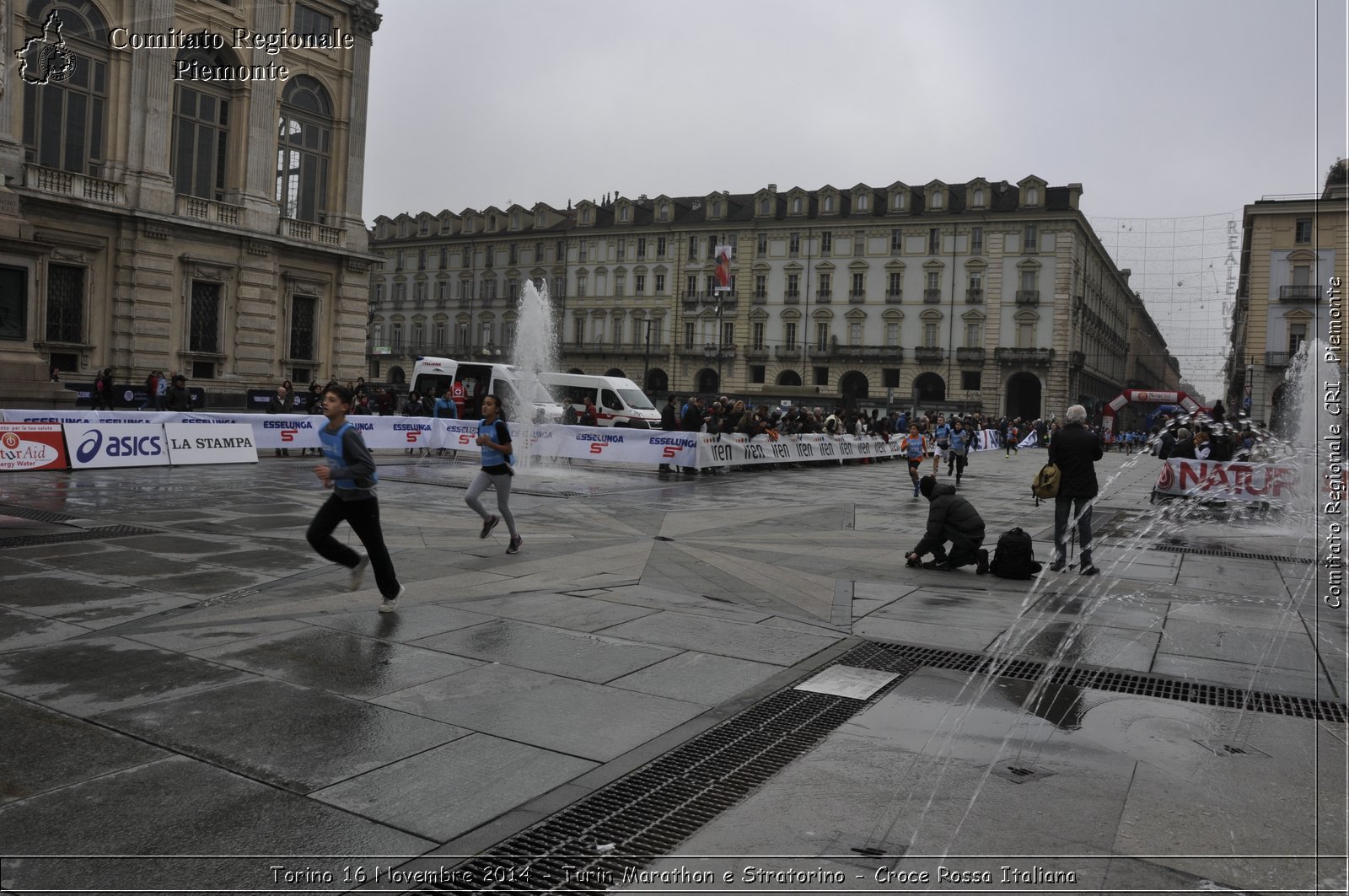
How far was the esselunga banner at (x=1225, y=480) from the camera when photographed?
18797 mm

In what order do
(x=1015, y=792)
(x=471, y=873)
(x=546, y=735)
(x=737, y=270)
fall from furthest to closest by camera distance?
(x=737, y=270), (x=546, y=735), (x=1015, y=792), (x=471, y=873)

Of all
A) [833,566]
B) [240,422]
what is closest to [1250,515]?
[833,566]

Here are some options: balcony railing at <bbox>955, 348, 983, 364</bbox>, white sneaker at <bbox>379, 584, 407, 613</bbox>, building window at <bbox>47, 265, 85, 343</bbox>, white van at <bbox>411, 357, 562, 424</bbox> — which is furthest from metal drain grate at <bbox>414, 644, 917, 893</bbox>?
balcony railing at <bbox>955, 348, 983, 364</bbox>

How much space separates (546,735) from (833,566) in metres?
6.22

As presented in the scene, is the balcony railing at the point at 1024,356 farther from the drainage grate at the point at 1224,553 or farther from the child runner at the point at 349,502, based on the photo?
the child runner at the point at 349,502

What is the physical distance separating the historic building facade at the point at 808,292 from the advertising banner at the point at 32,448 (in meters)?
60.6

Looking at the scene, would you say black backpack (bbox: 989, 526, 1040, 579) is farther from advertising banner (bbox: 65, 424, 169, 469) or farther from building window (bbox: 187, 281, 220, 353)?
building window (bbox: 187, 281, 220, 353)

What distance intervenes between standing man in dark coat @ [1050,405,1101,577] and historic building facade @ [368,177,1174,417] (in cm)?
6371

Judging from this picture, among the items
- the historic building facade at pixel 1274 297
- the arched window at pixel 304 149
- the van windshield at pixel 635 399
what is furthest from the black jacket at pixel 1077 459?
the historic building facade at pixel 1274 297

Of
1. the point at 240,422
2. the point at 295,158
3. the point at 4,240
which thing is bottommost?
the point at 240,422

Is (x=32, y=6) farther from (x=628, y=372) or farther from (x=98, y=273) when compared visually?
(x=628, y=372)

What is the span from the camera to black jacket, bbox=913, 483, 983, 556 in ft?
35.0

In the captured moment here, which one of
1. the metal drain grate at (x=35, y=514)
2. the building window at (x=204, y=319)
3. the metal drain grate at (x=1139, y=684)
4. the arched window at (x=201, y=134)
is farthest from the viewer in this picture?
the building window at (x=204, y=319)

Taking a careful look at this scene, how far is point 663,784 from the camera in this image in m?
4.52
